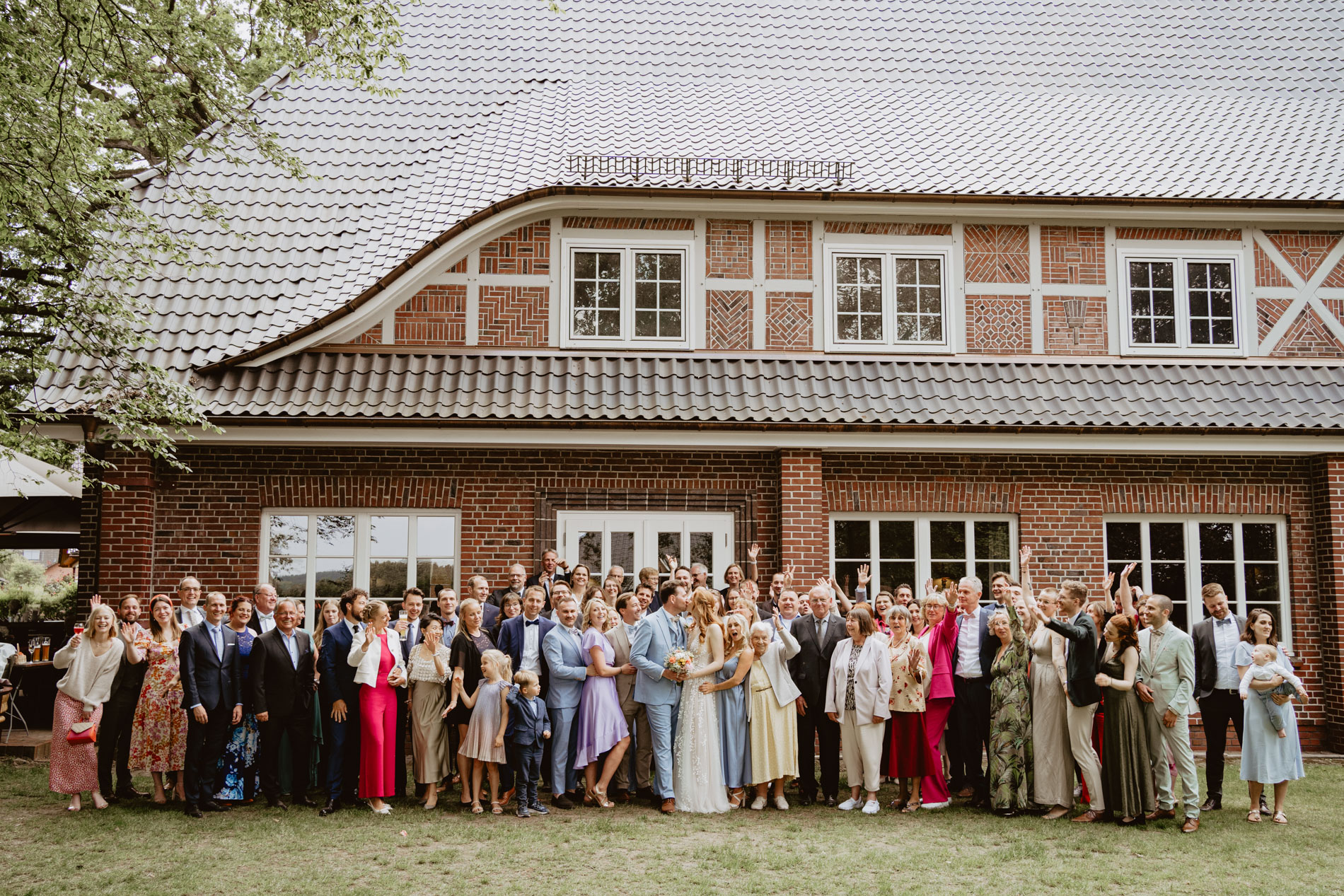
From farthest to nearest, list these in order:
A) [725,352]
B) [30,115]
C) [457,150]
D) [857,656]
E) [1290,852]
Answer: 1. [457,150]
2. [725,352]
3. [857,656]
4. [30,115]
5. [1290,852]

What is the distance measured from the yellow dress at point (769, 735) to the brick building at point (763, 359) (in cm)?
291

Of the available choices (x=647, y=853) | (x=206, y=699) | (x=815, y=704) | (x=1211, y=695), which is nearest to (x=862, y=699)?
(x=815, y=704)

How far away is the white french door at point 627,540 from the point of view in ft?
39.3

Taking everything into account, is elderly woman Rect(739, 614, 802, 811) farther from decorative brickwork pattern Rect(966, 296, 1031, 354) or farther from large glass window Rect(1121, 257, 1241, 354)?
large glass window Rect(1121, 257, 1241, 354)

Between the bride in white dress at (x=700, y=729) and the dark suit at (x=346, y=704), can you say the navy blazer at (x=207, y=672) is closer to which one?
the dark suit at (x=346, y=704)

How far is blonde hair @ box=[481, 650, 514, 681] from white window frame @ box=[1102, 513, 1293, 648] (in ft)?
22.8

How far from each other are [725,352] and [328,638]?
18.9 ft

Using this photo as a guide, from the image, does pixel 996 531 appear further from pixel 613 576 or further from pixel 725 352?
pixel 613 576

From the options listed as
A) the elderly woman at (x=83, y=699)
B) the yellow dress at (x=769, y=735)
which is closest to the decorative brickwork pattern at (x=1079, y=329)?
the yellow dress at (x=769, y=735)

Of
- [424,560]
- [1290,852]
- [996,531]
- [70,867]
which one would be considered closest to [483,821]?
[70,867]

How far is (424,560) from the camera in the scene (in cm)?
1196

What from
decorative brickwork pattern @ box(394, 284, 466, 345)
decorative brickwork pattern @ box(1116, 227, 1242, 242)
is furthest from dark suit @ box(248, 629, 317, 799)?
decorative brickwork pattern @ box(1116, 227, 1242, 242)

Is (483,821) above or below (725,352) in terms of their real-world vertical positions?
below

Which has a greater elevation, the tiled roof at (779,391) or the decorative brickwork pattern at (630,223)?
the decorative brickwork pattern at (630,223)
